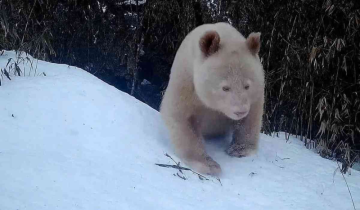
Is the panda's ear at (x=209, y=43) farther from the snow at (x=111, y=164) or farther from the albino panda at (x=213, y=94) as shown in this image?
the snow at (x=111, y=164)

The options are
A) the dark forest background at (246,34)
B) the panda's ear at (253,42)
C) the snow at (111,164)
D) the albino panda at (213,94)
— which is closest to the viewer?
the snow at (111,164)

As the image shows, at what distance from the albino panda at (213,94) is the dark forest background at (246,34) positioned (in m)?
1.23

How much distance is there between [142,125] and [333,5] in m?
2.99

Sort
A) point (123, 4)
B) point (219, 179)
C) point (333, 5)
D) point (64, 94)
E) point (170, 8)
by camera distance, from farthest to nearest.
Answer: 1. point (123, 4)
2. point (170, 8)
3. point (333, 5)
4. point (64, 94)
5. point (219, 179)

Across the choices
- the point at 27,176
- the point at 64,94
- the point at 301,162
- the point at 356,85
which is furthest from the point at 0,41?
the point at 356,85

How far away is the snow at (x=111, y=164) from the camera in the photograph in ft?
9.49

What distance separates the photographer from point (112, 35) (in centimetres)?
826

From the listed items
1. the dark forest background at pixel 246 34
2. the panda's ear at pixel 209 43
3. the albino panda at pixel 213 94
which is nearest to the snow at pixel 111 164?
the albino panda at pixel 213 94

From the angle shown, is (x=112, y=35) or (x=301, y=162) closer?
(x=301, y=162)

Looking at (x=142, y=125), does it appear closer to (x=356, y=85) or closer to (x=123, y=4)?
(x=356, y=85)

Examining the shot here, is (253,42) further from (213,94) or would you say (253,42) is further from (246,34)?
(246,34)

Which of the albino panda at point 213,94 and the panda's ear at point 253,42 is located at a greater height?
the panda's ear at point 253,42

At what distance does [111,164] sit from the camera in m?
3.40

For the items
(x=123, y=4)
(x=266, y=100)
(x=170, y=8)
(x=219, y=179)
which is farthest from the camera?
(x=123, y=4)
